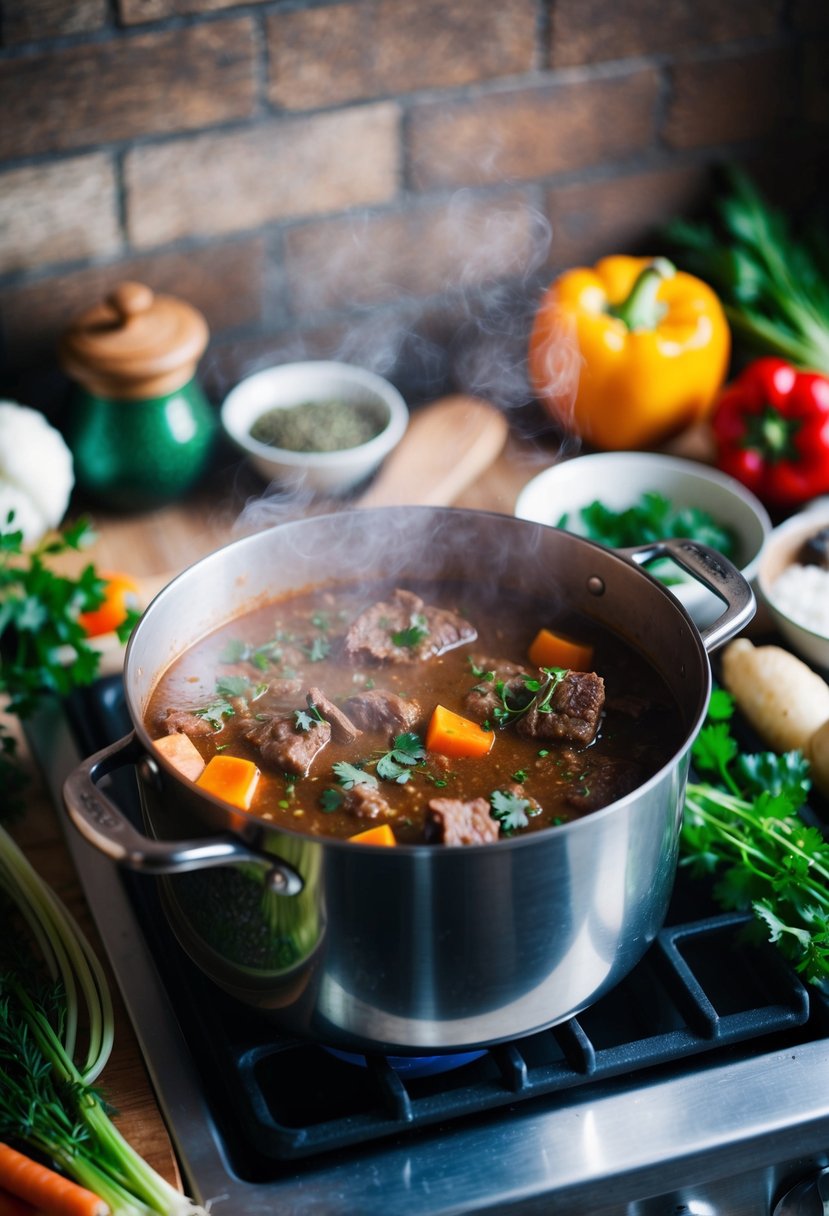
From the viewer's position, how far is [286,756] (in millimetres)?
1543

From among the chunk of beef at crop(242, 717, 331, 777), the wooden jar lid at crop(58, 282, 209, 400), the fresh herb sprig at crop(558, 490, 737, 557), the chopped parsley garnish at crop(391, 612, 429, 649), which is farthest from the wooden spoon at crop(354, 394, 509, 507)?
the chunk of beef at crop(242, 717, 331, 777)

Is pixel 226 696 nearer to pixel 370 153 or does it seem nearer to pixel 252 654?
pixel 252 654

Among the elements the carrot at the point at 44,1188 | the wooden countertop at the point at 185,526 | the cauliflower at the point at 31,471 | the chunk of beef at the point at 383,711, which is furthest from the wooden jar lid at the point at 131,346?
the carrot at the point at 44,1188

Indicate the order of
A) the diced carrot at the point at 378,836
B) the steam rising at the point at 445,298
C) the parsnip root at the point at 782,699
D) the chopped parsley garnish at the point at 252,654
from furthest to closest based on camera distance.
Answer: the steam rising at the point at 445,298 → the parsnip root at the point at 782,699 → the chopped parsley garnish at the point at 252,654 → the diced carrot at the point at 378,836

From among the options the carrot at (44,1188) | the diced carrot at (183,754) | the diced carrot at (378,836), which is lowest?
the carrot at (44,1188)

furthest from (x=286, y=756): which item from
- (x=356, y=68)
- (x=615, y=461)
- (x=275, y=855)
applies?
(x=356, y=68)

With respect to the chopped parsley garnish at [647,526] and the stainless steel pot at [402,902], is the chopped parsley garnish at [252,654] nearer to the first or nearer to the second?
the stainless steel pot at [402,902]

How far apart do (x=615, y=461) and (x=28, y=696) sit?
1.18 meters

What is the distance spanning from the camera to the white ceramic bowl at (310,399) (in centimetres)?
246

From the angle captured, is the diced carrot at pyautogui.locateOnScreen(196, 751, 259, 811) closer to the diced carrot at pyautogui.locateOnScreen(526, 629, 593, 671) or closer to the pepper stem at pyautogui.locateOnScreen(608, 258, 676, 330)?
the diced carrot at pyautogui.locateOnScreen(526, 629, 593, 671)

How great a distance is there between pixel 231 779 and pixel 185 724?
124mm

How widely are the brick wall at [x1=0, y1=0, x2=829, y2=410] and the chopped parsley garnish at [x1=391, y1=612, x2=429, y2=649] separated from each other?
3.82 feet

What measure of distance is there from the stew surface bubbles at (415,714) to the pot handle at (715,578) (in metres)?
0.15

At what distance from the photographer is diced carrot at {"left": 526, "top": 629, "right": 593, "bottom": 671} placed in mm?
1774
